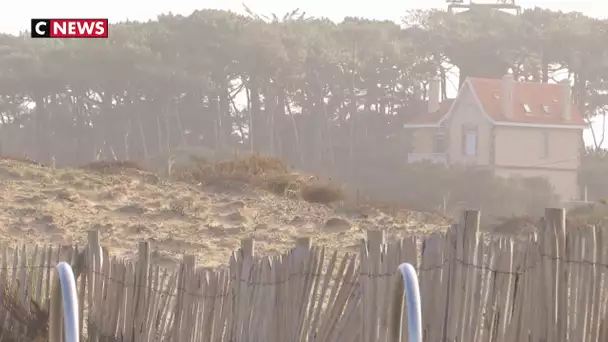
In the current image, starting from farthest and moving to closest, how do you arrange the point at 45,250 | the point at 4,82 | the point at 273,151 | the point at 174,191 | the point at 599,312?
the point at 273,151 → the point at 4,82 → the point at 174,191 → the point at 45,250 → the point at 599,312

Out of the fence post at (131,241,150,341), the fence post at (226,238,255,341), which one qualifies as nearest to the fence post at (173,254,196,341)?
the fence post at (131,241,150,341)

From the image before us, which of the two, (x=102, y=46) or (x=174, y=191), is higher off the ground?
(x=102, y=46)

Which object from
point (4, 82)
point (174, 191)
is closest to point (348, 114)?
point (4, 82)

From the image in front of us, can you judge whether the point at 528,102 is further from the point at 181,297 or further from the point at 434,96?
the point at 181,297

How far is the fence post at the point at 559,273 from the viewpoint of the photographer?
507cm

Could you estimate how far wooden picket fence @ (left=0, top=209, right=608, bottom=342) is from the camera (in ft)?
16.7

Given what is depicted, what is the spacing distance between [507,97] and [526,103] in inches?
40.6

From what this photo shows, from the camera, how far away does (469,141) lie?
4016cm

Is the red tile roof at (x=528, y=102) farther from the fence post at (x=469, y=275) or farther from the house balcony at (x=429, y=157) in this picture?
the fence post at (x=469, y=275)

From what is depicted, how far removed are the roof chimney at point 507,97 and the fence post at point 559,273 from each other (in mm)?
34615

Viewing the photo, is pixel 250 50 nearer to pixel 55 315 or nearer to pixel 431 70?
pixel 431 70

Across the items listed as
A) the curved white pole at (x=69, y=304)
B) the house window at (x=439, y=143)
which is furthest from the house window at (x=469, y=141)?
the curved white pole at (x=69, y=304)

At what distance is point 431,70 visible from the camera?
144 feet

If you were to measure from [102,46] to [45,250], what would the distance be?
3296 cm
